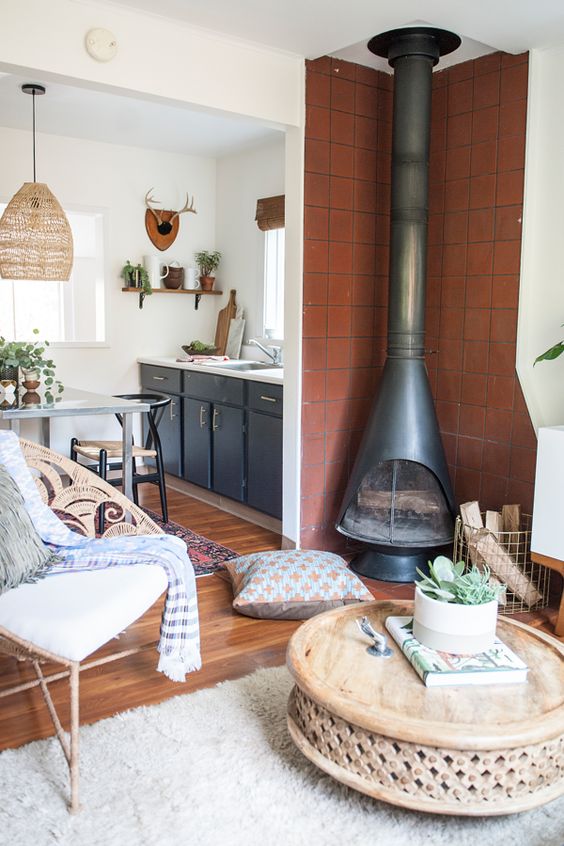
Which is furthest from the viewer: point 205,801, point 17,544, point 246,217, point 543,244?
point 246,217

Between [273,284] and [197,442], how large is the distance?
1.25 meters

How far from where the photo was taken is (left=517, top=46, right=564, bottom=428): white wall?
341 centimetres

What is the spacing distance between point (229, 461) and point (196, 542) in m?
0.67

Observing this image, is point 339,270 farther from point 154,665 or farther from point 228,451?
point 154,665

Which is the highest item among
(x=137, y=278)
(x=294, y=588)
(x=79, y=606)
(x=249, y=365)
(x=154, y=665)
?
(x=137, y=278)

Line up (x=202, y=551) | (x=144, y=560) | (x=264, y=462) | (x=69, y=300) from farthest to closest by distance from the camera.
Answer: (x=69, y=300), (x=264, y=462), (x=202, y=551), (x=144, y=560)

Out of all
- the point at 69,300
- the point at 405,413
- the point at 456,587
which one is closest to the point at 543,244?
the point at 405,413

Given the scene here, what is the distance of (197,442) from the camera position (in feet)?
16.8

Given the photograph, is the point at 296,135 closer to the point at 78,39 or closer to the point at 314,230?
the point at 314,230

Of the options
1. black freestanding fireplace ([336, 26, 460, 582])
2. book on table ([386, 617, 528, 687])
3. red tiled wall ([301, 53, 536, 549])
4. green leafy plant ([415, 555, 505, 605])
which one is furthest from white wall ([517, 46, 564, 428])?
book on table ([386, 617, 528, 687])

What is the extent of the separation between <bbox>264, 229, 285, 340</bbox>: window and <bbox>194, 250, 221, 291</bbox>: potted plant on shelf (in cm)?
58

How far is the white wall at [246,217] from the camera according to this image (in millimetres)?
5371

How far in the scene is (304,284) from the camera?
151 inches

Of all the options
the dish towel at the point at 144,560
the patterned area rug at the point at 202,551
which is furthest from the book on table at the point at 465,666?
the patterned area rug at the point at 202,551
